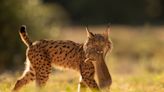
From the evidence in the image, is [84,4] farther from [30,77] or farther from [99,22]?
[30,77]

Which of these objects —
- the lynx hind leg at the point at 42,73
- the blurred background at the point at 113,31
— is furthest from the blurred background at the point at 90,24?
the lynx hind leg at the point at 42,73

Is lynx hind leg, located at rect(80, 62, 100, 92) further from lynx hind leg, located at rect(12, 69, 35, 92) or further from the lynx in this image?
lynx hind leg, located at rect(12, 69, 35, 92)

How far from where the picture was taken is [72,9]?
54750mm

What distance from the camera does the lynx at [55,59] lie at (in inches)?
589

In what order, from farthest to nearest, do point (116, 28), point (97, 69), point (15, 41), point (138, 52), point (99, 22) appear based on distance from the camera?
point (99, 22) → point (116, 28) → point (138, 52) → point (15, 41) → point (97, 69)

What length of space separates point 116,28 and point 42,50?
33066 mm

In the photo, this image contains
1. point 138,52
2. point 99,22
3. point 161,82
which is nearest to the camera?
point 161,82

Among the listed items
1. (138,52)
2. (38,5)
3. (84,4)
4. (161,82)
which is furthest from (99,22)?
(161,82)

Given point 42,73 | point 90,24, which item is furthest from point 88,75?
point 90,24

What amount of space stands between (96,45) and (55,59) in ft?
3.79

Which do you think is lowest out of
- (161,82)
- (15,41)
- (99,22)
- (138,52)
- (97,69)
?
(99,22)

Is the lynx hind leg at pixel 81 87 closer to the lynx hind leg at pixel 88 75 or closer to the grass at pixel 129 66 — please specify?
the lynx hind leg at pixel 88 75

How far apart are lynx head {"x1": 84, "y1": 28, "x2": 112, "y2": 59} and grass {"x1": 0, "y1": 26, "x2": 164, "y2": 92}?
1203 millimetres

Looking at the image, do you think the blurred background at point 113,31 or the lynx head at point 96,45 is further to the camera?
the blurred background at point 113,31
